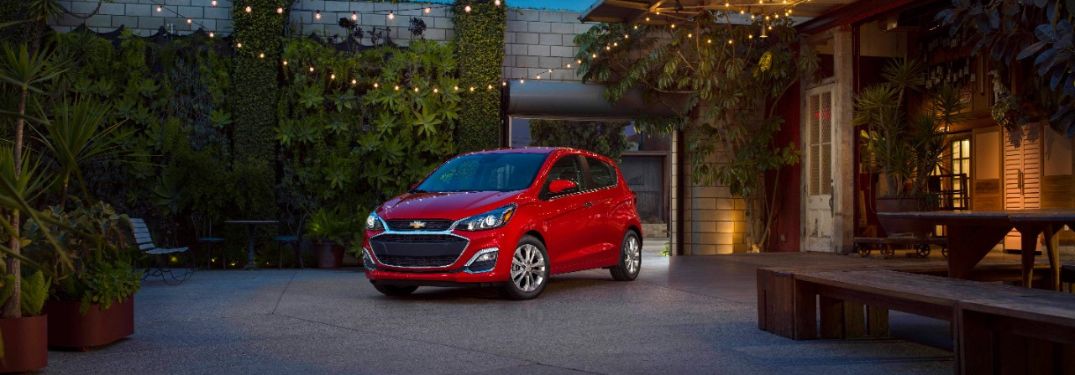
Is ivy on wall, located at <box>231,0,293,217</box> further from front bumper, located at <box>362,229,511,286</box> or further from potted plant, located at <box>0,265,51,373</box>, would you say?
potted plant, located at <box>0,265,51,373</box>

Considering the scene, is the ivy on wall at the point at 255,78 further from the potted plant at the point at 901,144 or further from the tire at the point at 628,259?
the potted plant at the point at 901,144

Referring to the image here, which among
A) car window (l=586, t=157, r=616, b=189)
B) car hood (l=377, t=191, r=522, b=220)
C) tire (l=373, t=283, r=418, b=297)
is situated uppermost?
car window (l=586, t=157, r=616, b=189)

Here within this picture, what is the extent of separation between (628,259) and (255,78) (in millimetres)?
6935

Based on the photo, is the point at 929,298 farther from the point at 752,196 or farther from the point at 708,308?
the point at 752,196

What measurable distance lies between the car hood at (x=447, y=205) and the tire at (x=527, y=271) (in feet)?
1.52

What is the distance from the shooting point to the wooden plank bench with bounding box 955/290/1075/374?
5.11 metres

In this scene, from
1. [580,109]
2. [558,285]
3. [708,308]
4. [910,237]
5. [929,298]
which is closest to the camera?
[929,298]

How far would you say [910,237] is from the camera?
14.9 metres

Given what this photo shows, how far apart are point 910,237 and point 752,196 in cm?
333

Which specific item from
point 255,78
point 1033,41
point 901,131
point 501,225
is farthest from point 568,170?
point 901,131

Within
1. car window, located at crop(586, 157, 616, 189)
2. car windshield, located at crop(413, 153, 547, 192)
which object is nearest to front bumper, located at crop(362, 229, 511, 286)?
car windshield, located at crop(413, 153, 547, 192)

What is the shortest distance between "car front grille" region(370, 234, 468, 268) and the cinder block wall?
7.37 metres

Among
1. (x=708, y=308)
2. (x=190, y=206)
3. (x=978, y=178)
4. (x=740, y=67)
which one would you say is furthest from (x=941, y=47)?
(x=190, y=206)

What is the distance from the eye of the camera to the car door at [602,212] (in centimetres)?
1133
